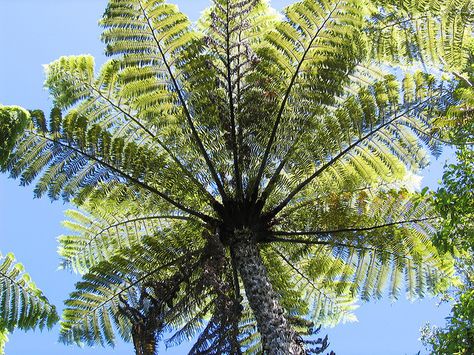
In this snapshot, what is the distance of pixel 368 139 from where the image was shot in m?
5.90

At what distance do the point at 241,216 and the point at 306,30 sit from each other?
2.02 metres

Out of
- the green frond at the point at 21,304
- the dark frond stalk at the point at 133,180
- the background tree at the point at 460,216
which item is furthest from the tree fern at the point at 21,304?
the background tree at the point at 460,216

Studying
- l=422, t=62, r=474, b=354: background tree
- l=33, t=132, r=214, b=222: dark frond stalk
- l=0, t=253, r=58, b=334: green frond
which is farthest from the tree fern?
l=422, t=62, r=474, b=354: background tree

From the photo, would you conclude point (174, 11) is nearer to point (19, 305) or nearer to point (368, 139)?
point (368, 139)

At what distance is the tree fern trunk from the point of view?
4480 millimetres

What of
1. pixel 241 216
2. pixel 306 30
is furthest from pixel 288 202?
pixel 306 30

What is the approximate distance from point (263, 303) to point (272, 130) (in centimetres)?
188

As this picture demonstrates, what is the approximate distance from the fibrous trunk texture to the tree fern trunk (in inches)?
43.8

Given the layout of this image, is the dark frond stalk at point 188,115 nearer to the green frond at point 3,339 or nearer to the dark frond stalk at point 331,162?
the dark frond stalk at point 331,162

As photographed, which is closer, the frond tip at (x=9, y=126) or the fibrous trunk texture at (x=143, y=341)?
the fibrous trunk texture at (x=143, y=341)

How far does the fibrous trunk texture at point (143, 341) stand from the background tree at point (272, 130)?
186 cm

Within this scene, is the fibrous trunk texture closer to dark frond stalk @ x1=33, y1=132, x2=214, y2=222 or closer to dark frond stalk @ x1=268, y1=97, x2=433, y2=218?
dark frond stalk @ x1=33, y1=132, x2=214, y2=222

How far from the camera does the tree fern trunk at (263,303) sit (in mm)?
4480

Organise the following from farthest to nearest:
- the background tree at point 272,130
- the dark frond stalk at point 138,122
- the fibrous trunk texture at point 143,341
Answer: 1. the dark frond stalk at point 138,122
2. the background tree at point 272,130
3. the fibrous trunk texture at point 143,341
